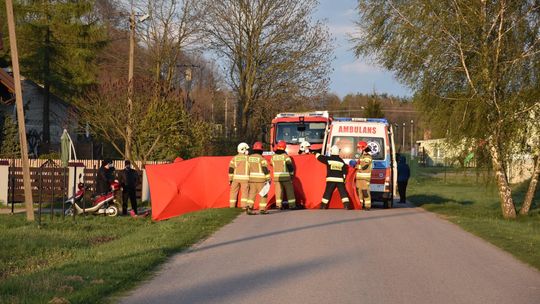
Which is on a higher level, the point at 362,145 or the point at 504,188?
the point at 362,145

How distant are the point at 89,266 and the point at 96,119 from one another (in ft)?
69.4

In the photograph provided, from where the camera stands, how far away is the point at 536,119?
19.7 m

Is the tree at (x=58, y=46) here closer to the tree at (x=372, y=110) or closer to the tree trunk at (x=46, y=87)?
the tree trunk at (x=46, y=87)

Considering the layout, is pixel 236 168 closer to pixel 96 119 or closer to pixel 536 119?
pixel 536 119

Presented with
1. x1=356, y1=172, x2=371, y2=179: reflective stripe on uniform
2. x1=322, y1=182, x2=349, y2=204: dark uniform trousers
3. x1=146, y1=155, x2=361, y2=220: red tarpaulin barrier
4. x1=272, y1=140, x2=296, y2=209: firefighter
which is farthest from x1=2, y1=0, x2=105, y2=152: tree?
x1=356, y1=172, x2=371, y2=179: reflective stripe on uniform

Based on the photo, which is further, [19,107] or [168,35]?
[168,35]

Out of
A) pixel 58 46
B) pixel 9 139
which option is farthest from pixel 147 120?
pixel 58 46

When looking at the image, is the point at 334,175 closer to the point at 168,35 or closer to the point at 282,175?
the point at 282,175

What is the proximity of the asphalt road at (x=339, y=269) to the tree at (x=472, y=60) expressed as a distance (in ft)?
16.8

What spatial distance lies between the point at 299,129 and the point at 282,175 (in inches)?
332

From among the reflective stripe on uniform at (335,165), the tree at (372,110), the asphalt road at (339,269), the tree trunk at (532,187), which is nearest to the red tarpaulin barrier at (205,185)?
the reflective stripe on uniform at (335,165)

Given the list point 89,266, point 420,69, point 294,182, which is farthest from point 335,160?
point 89,266

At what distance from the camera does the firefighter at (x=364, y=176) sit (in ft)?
68.2

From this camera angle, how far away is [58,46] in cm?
4522
